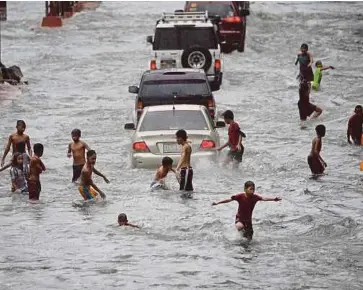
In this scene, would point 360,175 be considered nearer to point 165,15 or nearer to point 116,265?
point 116,265

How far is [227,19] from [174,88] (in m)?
15.0

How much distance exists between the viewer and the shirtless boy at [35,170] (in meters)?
18.0

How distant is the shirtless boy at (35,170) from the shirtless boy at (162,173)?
5.90 ft

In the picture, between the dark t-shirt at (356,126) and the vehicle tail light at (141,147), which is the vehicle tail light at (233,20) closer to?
the dark t-shirt at (356,126)

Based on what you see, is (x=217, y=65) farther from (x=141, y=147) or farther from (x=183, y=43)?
(x=141, y=147)

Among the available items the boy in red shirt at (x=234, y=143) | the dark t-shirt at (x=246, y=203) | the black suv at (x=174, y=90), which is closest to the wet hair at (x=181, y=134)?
the boy in red shirt at (x=234, y=143)

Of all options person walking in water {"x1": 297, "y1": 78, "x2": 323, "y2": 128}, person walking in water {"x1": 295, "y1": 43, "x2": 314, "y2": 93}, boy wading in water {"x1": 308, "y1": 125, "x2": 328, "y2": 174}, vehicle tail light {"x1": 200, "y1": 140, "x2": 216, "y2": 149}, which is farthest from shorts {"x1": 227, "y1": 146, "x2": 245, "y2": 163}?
person walking in water {"x1": 295, "y1": 43, "x2": 314, "y2": 93}

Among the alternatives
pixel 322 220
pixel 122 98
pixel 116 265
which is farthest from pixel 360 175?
pixel 122 98

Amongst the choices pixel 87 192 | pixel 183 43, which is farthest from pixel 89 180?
pixel 183 43

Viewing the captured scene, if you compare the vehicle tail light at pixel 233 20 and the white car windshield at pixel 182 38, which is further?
the vehicle tail light at pixel 233 20

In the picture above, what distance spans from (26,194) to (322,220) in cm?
506

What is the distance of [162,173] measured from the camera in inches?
717

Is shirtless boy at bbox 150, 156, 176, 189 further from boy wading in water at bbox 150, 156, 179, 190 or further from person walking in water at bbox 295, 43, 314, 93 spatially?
person walking in water at bbox 295, 43, 314, 93

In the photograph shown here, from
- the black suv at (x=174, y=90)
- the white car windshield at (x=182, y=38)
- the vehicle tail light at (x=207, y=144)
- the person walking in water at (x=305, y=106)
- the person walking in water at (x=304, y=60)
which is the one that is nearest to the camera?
the vehicle tail light at (x=207, y=144)
